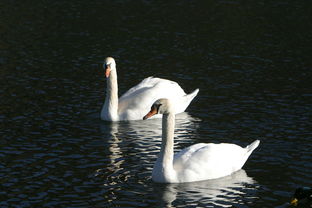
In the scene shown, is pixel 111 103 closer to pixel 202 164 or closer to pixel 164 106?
pixel 164 106

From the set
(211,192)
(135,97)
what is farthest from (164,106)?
(135,97)

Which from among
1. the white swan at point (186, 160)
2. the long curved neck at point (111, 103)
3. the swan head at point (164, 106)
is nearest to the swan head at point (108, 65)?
the long curved neck at point (111, 103)

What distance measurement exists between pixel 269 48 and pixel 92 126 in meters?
12.9

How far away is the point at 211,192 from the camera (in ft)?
55.4

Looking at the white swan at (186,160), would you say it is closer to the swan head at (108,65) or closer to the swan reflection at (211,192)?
the swan reflection at (211,192)

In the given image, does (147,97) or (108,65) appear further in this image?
(147,97)

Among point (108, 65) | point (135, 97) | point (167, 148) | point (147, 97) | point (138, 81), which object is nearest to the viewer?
point (167, 148)

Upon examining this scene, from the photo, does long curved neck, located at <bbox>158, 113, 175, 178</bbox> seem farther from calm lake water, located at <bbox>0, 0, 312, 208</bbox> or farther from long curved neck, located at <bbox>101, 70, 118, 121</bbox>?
long curved neck, located at <bbox>101, 70, 118, 121</bbox>

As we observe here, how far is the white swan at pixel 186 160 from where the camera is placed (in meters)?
17.4

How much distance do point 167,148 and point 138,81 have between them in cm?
1050

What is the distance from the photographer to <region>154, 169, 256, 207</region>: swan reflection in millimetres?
16250

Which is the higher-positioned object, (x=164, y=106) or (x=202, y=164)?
(x=164, y=106)

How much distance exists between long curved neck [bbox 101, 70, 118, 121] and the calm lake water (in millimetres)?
254

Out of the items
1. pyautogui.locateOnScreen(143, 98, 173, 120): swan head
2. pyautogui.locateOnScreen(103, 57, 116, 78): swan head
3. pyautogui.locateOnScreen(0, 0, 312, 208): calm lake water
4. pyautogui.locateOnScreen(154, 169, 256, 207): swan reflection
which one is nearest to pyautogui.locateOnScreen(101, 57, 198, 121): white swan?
pyautogui.locateOnScreen(103, 57, 116, 78): swan head
